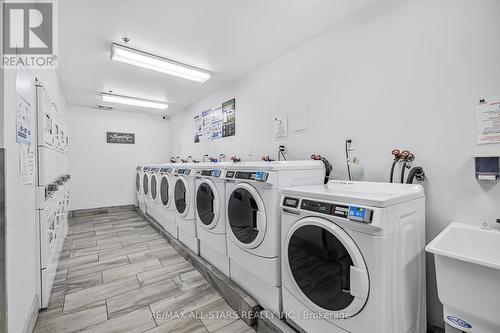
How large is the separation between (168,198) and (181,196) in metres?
0.51

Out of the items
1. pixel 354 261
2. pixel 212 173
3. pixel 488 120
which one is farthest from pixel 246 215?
pixel 488 120

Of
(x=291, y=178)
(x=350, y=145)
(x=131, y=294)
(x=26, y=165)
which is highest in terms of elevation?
(x=350, y=145)

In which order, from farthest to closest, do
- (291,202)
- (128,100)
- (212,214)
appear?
1. (128,100)
2. (212,214)
3. (291,202)

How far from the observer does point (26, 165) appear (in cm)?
143

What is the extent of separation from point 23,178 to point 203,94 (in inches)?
128

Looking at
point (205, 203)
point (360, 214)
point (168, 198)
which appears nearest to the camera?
point (360, 214)

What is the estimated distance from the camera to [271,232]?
4.93ft

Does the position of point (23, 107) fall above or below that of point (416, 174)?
above

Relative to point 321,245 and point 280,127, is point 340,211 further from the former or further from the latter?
point 280,127

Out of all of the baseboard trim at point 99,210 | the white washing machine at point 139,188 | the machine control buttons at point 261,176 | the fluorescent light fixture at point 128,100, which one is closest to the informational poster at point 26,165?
the machine control buttons at point 261,176

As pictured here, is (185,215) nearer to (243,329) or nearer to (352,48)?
(243,329)

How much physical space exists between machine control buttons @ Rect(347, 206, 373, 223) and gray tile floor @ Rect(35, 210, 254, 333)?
1179 millimetres

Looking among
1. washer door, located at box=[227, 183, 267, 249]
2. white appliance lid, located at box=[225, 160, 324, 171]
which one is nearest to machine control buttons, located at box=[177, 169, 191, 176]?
white appliance lid, located at box=[225, 160, 324, 171]

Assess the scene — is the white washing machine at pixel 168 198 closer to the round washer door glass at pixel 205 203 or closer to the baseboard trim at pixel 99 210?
the round washer door glass at pixel 205 203
